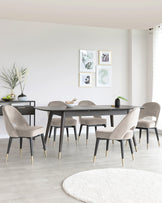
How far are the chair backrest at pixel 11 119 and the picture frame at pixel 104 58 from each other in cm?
317

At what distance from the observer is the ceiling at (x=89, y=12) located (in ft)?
16.9

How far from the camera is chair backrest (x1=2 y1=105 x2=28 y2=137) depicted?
13.9 feet

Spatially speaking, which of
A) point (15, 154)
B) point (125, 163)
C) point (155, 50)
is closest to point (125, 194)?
point (125, 163)

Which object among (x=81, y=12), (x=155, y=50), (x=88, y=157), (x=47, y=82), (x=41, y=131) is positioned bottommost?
(x=88, y=157)

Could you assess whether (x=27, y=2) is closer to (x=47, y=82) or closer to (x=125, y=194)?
Answer: (x=47, y=82)

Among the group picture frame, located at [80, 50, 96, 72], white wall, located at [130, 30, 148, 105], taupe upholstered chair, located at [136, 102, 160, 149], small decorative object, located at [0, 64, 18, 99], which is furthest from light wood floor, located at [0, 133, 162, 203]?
picture frame, located at [80, 50, 96, 72]

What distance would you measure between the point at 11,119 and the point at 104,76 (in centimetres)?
331

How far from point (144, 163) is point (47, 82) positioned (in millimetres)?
3383

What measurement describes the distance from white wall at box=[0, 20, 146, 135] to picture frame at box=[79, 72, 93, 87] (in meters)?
0.10

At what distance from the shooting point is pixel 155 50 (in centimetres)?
732

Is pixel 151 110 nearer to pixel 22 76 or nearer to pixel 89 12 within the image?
pixel 89 12

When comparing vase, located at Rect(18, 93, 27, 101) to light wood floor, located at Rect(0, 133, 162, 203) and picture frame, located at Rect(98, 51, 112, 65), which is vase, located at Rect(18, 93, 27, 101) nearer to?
light wood floor, located at Rect(0, 133, 162, 203)

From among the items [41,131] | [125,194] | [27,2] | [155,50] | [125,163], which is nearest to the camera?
[125,194]

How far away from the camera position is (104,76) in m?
7.40
